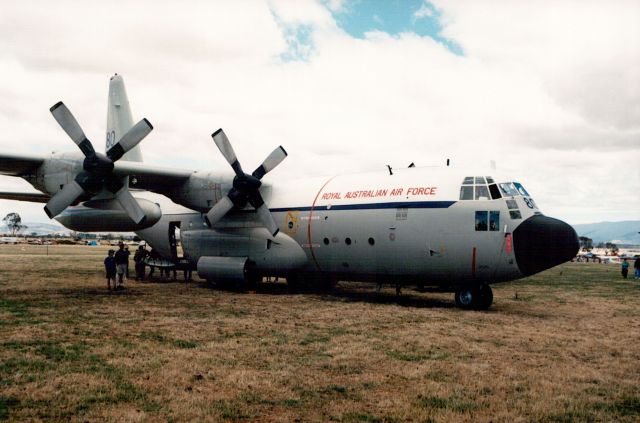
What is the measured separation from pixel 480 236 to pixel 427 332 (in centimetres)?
449

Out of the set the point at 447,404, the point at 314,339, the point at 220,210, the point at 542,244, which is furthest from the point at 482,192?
the point at 447,404

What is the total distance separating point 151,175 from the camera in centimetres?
2017

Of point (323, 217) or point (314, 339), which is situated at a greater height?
point (323, 217)

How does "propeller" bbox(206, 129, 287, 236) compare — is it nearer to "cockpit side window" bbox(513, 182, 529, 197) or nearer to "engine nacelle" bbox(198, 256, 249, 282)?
"engine nacelle" bbox(198, 256, 249, 282)

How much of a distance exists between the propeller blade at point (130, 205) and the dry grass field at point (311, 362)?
3049 millimetres

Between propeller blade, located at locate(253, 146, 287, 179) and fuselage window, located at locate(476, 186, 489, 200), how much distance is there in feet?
25.4

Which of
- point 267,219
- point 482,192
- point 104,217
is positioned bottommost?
point 104,217

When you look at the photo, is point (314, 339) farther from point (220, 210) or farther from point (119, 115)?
point (119, 115)

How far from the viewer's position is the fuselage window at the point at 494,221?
15.3 meters

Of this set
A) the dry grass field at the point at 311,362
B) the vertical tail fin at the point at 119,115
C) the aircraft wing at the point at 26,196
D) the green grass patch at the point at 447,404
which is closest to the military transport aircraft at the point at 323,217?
the dry grass field at the point at 311,362

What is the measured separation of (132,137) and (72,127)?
1.96 meters

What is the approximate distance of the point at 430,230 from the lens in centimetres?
1625

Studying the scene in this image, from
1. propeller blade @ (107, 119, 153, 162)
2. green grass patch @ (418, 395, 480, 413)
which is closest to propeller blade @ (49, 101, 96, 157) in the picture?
propeller blade @ (107, 119, 153, 162)

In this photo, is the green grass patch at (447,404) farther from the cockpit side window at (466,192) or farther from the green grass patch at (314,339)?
the cockpit side window at (466,192)
